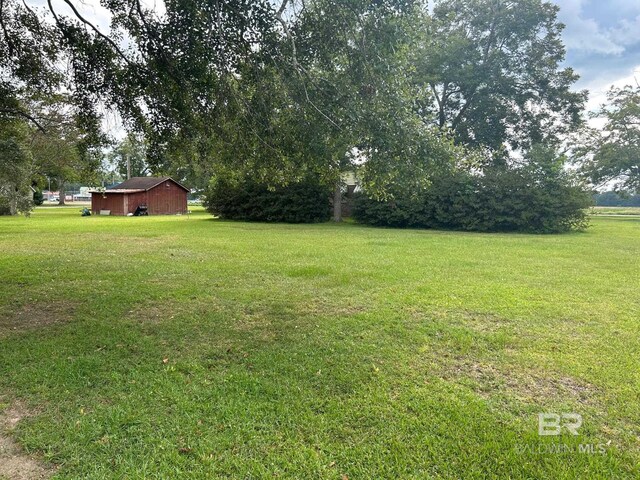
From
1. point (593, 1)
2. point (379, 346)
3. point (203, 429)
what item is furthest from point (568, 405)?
point (593, 1)

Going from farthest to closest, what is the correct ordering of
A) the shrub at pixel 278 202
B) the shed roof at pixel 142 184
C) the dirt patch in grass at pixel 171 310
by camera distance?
the shed roof at pixel 142 184
the shrub at pixel 278 202
the dirt patch in grass at pixel 171 310

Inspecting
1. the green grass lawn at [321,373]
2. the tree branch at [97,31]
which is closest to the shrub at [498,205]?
the green grass lawn at [321,373]

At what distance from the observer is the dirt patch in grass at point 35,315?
428cm

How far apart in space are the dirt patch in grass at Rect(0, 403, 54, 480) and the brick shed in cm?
2864

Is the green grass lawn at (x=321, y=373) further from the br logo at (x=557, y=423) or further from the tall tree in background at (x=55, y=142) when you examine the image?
the tall tree in background at (x=55, y=142)

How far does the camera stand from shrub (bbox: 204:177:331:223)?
2184 centimetres

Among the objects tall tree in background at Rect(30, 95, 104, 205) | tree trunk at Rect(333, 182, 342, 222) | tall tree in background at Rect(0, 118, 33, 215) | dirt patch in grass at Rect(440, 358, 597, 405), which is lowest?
dirt patch in grass at Rect(440, 358, 597, 405)

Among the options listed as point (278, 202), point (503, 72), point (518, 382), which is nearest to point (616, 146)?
point (503, 72)

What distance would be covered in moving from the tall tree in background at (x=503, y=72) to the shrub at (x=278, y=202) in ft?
27.7

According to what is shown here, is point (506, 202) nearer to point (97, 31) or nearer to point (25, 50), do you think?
point (97, 31)

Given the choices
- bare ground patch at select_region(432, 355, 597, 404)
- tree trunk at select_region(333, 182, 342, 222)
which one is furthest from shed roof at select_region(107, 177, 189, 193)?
bare ground patch at select_region(432, 355, 597, 404)

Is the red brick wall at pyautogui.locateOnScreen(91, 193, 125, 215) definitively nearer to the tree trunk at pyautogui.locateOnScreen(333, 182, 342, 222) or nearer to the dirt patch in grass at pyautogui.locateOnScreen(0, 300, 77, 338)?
the tree trunk at pyautogui.locateOnScreen(333, 182, 342, 222)

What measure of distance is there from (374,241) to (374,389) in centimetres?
992

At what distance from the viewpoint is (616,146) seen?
101 feet
